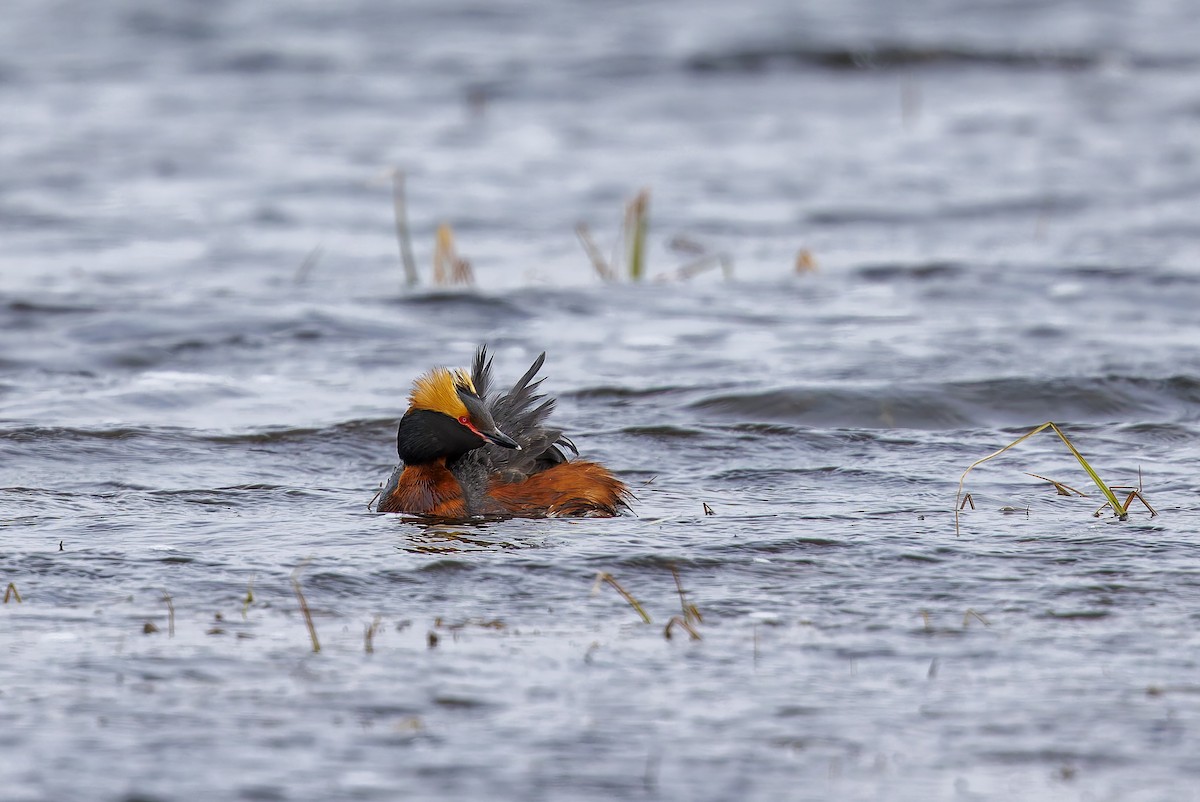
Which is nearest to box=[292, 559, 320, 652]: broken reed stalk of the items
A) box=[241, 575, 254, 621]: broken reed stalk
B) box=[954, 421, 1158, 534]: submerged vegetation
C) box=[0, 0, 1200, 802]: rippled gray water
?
box=[0, 0, 1200, 802]: rippled gray water

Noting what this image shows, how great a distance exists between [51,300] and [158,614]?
23.1ft

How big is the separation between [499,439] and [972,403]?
11.1 feet

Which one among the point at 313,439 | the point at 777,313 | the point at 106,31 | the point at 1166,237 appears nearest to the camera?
the point at 313,439

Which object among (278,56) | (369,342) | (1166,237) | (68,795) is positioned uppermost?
(278,56)

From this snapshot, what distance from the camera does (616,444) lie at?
8.80m

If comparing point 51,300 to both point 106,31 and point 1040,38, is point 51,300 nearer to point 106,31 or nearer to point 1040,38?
point 106,31

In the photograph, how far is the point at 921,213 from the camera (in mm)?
15914

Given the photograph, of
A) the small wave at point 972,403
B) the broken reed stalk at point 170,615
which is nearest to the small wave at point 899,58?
the small wave at point 972,403

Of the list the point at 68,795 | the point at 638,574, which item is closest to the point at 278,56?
the point at 638,574

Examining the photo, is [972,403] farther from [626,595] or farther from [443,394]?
[626,595]

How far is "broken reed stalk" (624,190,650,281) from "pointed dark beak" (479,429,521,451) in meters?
5.55

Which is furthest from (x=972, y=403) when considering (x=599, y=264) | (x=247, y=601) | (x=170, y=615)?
(x=170, y=615)

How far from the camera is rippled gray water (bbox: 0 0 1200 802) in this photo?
4.70 meters

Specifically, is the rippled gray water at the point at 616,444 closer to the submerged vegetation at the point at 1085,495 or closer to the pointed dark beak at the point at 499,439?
the submerged vegetation at the point at 1085,495
